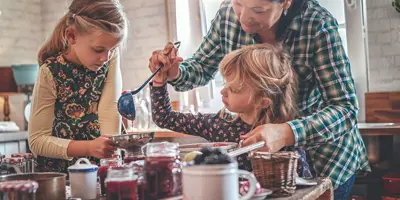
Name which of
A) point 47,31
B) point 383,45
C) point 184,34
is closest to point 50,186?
point 383,45

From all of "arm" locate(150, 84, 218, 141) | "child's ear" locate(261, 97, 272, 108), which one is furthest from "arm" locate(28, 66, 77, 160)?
"child's ear" locate(261, 97, 272, 108)

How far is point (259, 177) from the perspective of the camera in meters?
1.20

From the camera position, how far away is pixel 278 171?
1.18m

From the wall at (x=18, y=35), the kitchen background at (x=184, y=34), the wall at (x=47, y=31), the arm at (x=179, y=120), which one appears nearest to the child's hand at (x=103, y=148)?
the arm at (x=179, y=120)

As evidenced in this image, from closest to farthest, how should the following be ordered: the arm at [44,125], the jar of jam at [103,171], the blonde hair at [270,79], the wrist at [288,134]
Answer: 1. the jar of jam at [103,171]
2. the wrist at [288,134]
3. the blonde hair at [270,79]
4. the arm at [44,125]

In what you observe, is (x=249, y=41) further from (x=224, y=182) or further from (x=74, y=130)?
(x=224, y=182)

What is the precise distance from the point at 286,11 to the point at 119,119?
842 millimetres

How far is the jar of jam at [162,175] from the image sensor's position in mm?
1106

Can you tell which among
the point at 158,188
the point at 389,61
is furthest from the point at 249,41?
the point at 389,61

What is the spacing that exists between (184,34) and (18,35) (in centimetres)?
200

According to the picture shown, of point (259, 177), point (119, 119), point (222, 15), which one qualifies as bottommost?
point (259, 177)

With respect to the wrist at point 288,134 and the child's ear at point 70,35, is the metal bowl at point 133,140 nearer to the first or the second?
the wrist at point 288,134

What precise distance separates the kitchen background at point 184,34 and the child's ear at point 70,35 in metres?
2.73

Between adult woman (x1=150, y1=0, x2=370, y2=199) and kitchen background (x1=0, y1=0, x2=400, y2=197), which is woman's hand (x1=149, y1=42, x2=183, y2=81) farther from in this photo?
kitchen background (x1=0, y1=0, x2=400, y2=197)
